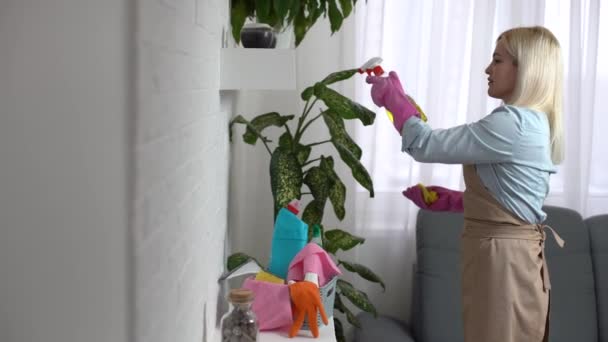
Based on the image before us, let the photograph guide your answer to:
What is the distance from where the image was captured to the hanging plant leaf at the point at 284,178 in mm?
2438

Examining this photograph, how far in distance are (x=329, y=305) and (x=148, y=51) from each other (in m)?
1.26

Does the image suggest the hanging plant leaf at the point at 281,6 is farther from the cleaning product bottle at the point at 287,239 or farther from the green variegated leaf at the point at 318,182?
the green variegated leaf at the point at 318,182

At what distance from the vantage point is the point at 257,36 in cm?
204

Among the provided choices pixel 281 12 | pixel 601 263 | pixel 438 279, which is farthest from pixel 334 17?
pixel 601 263

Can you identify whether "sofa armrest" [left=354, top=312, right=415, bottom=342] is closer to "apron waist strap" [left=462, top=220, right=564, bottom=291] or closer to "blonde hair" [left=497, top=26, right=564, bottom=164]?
"apron waist strap" [left=462, top=220, right=564, bottom=291]

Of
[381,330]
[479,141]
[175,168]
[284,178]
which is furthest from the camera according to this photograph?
[381,330]

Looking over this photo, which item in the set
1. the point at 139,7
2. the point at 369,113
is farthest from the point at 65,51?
the point at 369,113

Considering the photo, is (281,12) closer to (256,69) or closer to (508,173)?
(256,69)

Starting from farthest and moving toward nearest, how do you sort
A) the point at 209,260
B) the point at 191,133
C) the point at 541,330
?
the point at 541,330 → the point at 209,260 → the point at 191,133

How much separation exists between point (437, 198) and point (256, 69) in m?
0.93

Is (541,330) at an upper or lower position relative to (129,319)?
lower

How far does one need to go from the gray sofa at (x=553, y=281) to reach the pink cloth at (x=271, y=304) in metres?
1.12

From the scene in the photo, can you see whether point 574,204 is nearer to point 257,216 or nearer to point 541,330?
point 541,330

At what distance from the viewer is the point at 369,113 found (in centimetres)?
250
